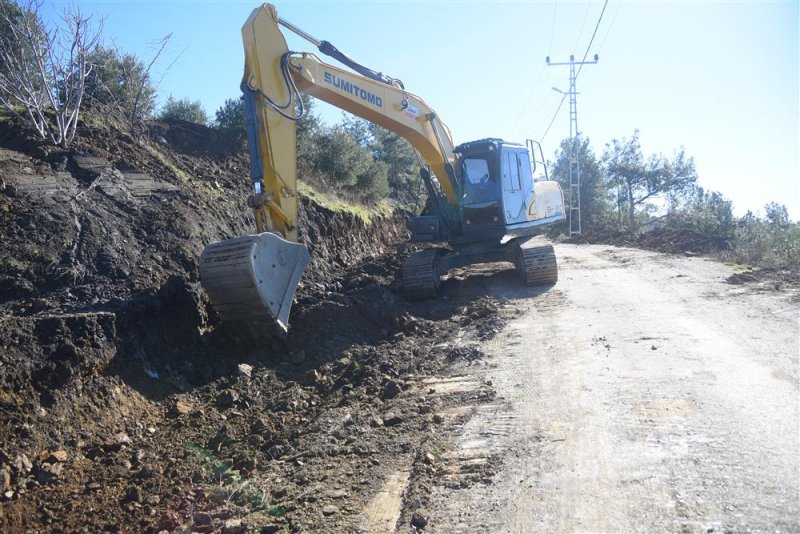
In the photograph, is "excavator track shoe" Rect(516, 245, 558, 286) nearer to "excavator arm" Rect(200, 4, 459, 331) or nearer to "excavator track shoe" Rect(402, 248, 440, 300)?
"excavator track shoe" Rect(402, 248, 440, 300)

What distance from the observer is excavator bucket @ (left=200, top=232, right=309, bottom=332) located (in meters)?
6.72

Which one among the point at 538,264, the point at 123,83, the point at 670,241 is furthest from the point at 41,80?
the point at 670,241

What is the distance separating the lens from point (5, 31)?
1151 centimetres

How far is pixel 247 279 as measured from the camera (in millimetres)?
6703

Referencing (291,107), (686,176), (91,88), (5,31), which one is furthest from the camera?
(686,176)

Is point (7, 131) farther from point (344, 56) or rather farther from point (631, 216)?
point (631, 216)

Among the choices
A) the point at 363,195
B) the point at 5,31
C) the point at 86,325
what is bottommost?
the point at 86,325

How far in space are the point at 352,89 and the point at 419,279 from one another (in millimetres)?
3572

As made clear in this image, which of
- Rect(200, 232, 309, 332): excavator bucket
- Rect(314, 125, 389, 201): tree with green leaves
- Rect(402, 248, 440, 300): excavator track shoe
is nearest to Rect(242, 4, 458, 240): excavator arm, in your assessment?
Rect(200, 232, 309, 332): excavator bucket

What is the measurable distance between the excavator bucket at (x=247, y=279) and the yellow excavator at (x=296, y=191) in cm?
1

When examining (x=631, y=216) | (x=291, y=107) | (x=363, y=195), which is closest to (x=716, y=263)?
(x=291, y=107)

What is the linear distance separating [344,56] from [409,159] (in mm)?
20738

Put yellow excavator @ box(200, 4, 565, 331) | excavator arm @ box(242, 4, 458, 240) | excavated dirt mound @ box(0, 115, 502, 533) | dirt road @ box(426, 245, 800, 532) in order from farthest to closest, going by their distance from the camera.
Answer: excavator arm @ box(242, 4, 458, 240)
yellow excavator @ box(200, 4, 565, 331)
excavated dirt mound @ box(0, 115, 502, 533)
dirt road @ box(426, 245, 800, 532)

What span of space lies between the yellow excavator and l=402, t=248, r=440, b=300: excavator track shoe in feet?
0.06
